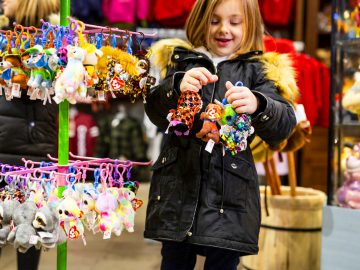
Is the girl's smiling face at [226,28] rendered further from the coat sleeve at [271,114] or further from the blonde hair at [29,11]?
the blonde hair at [29,11]

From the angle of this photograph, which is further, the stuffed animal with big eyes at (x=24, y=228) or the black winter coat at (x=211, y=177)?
the black winter coat at (x=211, y=177)

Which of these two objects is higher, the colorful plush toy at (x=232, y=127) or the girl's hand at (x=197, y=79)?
the girl's hand at (x=197, y=79)

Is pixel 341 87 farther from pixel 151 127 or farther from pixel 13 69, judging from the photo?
pixel 151 127

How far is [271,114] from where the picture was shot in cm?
161

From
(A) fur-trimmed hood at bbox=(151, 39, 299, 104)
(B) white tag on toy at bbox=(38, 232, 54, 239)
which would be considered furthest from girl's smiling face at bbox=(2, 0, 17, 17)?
(B) white tag on toy at bbox=(38, 232, 54, 239)

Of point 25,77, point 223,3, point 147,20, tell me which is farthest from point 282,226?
point 147,20

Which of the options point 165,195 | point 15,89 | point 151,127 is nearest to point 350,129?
point 165,195

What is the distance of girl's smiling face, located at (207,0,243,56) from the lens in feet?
5.80

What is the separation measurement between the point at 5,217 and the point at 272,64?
91 cm

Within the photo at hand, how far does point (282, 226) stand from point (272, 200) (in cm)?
13

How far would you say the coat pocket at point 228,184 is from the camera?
5.54 ft

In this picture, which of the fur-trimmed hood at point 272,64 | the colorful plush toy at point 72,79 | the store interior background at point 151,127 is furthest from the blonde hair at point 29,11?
the store interior background at point 151,127

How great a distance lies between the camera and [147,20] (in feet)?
17.3

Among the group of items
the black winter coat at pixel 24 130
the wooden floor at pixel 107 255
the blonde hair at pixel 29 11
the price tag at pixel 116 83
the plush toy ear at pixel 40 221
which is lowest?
the wooden floor at pixel 107 255
